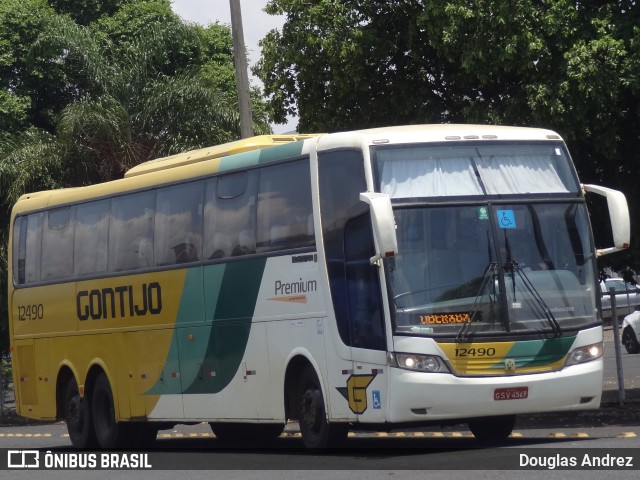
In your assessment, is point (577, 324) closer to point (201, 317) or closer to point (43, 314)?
point (201, 317)

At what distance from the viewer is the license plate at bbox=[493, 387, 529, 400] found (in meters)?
12.7

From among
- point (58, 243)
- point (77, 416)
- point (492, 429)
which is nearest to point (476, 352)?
point (492, 429)

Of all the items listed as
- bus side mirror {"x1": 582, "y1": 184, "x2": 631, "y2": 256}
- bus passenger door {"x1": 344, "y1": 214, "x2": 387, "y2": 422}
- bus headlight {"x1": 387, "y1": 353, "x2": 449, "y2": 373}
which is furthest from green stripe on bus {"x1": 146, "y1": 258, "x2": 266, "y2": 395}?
bus side mirror {"x1": 582, "y1": 184, "x2": 631, "y2": 256}

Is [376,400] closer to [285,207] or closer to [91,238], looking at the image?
[285,207]

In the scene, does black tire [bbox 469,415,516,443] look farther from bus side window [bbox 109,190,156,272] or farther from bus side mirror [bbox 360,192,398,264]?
bus side window [bbox 109,190,156,272]

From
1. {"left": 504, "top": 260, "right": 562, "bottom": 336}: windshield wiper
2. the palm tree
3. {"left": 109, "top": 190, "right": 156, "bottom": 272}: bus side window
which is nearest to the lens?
{"left": 504, "top": 260, "right": 562, "bottom": 336}: windshield wiper

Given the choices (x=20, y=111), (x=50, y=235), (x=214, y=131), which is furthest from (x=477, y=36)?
(x=20, y=111)

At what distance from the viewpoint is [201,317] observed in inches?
621

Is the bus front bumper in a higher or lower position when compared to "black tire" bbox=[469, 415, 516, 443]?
higher

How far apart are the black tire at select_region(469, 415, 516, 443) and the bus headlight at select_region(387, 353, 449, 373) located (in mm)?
2104

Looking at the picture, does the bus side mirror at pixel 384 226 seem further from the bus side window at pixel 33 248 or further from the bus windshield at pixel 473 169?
the bus side window at pixel 33 248

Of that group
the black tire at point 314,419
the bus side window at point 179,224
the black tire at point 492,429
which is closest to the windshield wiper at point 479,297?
the black tire at point 314,419

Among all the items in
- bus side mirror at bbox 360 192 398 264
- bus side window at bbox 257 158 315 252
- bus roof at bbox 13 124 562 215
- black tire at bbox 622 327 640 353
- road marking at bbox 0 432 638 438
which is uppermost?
bus roof at bbox 13 124 562 215

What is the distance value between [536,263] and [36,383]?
9243mm
